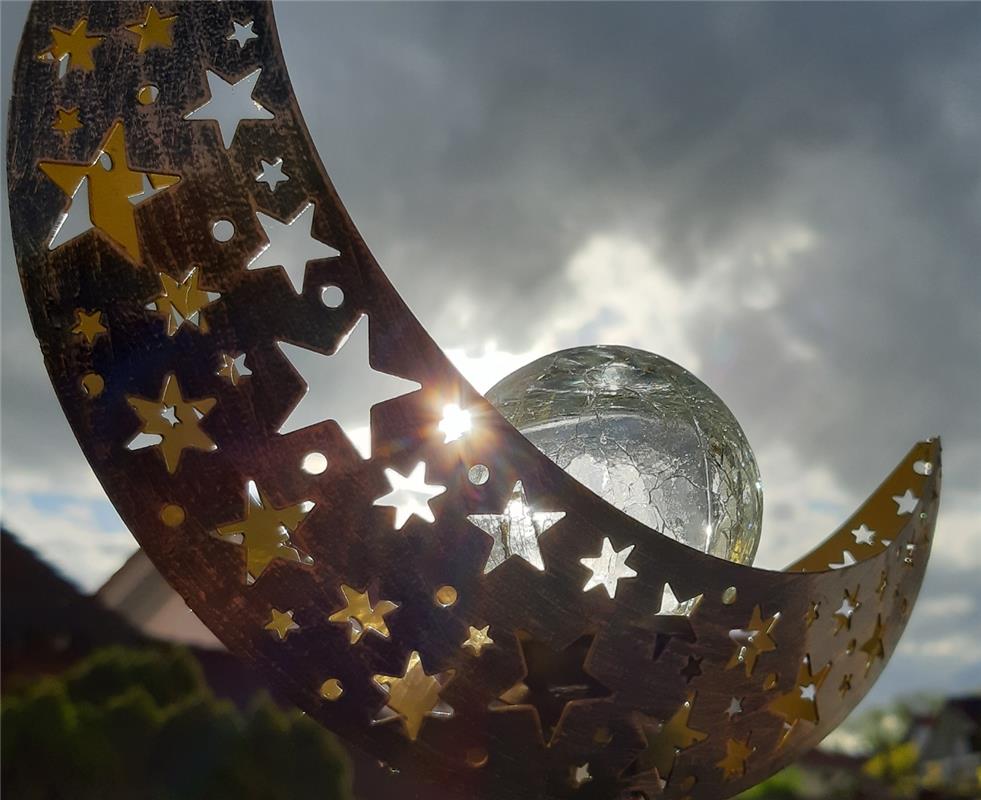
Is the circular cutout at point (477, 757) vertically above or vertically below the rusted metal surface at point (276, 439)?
below

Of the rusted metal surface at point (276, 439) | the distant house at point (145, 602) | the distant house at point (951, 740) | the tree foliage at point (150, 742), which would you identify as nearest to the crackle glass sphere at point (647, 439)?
the rusted metal surface at point (276, 439)

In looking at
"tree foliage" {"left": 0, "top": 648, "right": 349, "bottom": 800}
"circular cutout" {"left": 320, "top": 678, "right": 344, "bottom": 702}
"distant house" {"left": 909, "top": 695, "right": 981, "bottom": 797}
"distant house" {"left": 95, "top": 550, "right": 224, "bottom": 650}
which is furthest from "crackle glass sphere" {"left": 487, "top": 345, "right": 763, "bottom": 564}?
"distant house" {"left": 909, "top": 695, "right": 981, "bottom": 797}

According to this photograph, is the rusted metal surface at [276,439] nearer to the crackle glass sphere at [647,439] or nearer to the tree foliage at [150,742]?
the crackle glass sphere at [647,439]

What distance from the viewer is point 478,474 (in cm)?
61

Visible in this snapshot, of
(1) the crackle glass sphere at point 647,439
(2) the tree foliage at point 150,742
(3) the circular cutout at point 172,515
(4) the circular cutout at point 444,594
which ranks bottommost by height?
(2) the tree foliage at point 150,742

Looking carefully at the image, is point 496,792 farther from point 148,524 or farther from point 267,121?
point 267,121

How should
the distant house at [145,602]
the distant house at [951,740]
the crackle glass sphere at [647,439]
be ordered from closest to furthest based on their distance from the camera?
1. the crackle glass sphere at [647,439]
2. the distant house at [145,602]
3. the distant house at [951,740]

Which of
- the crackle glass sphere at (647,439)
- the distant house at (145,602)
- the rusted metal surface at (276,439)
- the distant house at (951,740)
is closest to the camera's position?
the rusted metal surface at (276,439)

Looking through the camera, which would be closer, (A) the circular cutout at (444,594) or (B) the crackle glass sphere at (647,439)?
(A) the circular cutout at (444,594)

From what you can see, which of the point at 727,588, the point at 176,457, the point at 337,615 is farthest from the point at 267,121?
the point at 727,588

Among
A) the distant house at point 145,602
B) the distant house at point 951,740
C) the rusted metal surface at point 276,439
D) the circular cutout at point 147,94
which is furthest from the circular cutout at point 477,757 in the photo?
the distant house at point 951,740

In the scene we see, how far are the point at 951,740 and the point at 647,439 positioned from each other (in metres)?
5.55

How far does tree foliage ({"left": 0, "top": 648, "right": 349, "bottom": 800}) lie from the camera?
7.88ft

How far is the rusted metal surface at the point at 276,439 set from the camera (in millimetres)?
604
